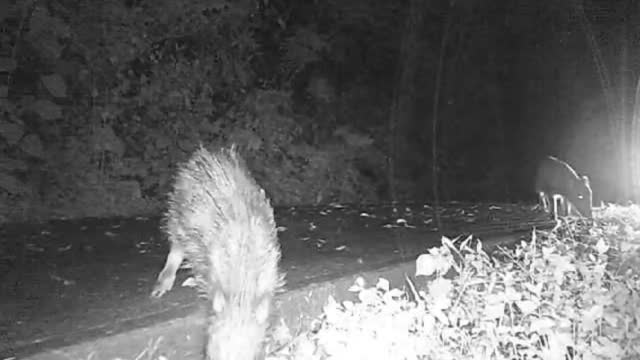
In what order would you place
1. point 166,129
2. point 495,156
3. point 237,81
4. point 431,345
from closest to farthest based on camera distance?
point 431,345, point 166,129, point 237,81, point 495,156

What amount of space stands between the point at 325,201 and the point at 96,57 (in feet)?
12.6

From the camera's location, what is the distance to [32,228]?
5.87 m

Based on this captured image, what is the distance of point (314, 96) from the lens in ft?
36.0

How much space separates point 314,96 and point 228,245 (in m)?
8.51

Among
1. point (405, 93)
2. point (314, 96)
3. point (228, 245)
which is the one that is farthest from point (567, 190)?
point (405, 93)

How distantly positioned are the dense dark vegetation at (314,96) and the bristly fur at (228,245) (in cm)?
349

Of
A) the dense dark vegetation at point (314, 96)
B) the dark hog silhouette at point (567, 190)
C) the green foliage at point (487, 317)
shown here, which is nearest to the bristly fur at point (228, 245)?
the green foliage at point (487, 317)

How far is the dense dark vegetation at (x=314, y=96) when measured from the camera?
7.19 m

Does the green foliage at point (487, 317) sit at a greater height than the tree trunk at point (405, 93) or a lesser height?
lesser

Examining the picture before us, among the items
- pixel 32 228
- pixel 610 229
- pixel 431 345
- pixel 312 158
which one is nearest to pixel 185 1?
pixel 312 158

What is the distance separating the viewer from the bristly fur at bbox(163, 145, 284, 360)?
2.17m

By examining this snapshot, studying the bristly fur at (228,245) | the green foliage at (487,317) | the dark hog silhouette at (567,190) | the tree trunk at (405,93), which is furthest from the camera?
the tree trunk at (405,93)

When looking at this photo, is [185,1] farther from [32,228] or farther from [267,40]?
[32,228]

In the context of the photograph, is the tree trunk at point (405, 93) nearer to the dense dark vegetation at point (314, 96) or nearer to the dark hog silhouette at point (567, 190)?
the dense dark vegetation at point (314, 96)
